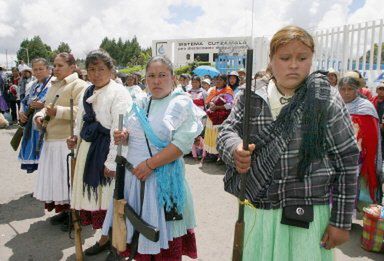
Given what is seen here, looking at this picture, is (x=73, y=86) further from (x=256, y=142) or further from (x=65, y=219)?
(x=256, y=142)

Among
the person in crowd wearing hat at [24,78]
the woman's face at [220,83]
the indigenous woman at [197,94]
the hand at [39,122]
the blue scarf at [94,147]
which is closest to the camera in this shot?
the blue scarf at [94,147]

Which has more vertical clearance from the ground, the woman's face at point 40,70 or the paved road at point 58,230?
the woman's face at point 40,70

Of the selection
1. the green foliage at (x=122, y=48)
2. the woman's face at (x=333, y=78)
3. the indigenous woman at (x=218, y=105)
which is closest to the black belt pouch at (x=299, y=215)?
the woman's face at (x=333, y=78)

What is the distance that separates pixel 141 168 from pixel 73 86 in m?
1.92

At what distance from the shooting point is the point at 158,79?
2.64 m

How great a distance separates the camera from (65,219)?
4.37m

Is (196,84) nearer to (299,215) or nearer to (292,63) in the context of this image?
(292,63)

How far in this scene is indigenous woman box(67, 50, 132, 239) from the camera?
124 inches

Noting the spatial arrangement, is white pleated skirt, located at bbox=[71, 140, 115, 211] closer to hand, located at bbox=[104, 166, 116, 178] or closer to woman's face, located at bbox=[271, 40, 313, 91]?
hand, located at bbox=[104, 166, 116, 178]

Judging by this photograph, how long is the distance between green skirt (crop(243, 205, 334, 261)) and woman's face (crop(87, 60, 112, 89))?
1.97 metres

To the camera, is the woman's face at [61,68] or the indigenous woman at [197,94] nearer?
the woman's face at [61,68]

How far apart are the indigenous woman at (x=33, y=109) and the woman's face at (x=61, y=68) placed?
575 mm

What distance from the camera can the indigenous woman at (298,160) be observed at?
1720 millimetres

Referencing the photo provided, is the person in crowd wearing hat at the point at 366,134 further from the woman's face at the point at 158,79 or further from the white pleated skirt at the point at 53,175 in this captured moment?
the white pleated skirt at the point at 53,175
